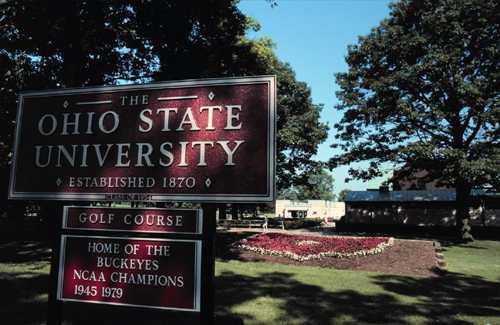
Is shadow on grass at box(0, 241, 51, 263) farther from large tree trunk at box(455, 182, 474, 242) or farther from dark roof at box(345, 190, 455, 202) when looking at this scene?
dark roof at box(345, 190, 455, 202)

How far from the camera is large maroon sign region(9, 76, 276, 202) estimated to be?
4.54 m

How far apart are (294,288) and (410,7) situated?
24807 millimetres

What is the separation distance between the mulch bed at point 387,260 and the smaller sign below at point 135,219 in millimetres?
10821

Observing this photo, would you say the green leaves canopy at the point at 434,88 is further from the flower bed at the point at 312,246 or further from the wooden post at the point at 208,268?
the wooden post at the point at 208,268

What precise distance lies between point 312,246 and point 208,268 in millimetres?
14148

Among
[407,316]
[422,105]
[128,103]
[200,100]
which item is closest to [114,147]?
[128,103]

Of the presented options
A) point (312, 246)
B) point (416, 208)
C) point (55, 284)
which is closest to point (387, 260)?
point (312, 246)

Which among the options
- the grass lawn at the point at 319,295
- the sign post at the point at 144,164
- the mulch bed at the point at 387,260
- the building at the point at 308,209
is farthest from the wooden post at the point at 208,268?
the building at the point at 308,209

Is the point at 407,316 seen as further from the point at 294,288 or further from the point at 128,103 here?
the point at 128,103

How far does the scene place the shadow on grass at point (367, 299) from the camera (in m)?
7.72

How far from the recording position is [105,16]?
55.3 feet

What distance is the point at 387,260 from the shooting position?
1528 cm

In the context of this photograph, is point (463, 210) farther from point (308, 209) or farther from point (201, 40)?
point (308, 209)

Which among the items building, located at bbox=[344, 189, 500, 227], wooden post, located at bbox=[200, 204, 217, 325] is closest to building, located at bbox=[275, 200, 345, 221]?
building, located at bbox=[344, 189, 500, 227]
